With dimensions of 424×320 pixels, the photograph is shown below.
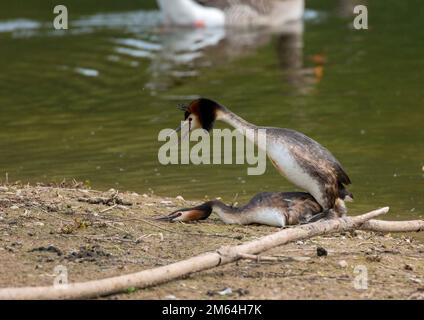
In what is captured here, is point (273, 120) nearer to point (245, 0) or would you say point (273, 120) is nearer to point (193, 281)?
point (193, 281)

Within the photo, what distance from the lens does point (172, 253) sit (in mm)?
7699

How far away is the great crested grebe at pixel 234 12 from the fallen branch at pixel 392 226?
1626cm

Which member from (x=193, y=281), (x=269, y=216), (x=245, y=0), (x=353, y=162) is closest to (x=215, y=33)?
(x=245, y=0)

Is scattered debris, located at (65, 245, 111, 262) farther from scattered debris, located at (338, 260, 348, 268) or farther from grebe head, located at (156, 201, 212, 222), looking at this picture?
scattered debris, located at (338, 260, 348, 268)

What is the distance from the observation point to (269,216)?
873cm

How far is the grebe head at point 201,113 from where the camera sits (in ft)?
29.5

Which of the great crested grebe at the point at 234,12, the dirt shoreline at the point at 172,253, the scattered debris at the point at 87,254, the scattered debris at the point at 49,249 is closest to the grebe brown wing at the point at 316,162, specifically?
the dirt shoreline at the point at 172,253

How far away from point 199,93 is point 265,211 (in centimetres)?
804

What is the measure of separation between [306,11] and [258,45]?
472 cm

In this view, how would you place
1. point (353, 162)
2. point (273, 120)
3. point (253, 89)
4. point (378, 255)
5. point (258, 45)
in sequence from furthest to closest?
point (258, 45) → point (253, 89) → point (273, 120) → point (353, 162) → point (378, 255)

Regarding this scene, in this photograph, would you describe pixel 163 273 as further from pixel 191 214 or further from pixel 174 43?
pixel 174 43

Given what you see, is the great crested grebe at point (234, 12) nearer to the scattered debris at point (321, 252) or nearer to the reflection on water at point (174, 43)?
the reflection on water at point (174, 43)

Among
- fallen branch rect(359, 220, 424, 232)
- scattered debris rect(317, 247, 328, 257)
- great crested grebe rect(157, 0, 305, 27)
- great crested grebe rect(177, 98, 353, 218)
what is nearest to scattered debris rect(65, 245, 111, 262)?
scattered debris rect(317, 247, 328, 257)

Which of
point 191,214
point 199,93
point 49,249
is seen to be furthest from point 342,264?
point 199,93
